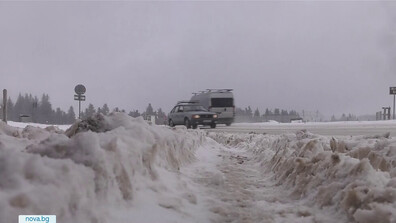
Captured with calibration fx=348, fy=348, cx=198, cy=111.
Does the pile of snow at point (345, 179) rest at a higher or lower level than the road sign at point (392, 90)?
lower

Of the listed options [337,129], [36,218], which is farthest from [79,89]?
[36,218]

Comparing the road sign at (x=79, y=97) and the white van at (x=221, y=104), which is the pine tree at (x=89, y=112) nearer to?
the road sign at (x=79, y=97)

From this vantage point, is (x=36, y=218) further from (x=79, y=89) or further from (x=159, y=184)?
(x=79, y=89)

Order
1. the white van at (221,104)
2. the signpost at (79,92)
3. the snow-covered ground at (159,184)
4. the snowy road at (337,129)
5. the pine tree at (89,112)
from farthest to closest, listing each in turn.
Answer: the white van at (221,104) < the signpost at (79,92) < the snowy road at (337,129) < the pine tree at (89,112) < the snow-covered ground at (159,184)

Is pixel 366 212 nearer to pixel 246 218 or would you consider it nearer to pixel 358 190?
pixel 358 190

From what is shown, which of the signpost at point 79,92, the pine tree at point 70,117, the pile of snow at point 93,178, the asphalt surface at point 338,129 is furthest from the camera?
the pine tree at point 70,117

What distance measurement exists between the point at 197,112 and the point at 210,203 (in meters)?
18.0

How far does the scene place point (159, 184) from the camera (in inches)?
149

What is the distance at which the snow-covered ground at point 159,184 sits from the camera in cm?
Result: 252

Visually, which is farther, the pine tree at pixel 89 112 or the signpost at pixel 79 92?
the signpost at pixel 79 92

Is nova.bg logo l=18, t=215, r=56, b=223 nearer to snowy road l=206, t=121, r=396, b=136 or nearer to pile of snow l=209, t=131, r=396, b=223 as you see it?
pile of snow l=209, t=131, r=396, b=223

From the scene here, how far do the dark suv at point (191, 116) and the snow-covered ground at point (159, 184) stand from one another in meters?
15.9

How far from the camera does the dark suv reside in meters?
21.3

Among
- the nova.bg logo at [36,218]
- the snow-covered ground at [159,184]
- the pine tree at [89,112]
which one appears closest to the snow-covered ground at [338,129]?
the pine tree at [89,112]
